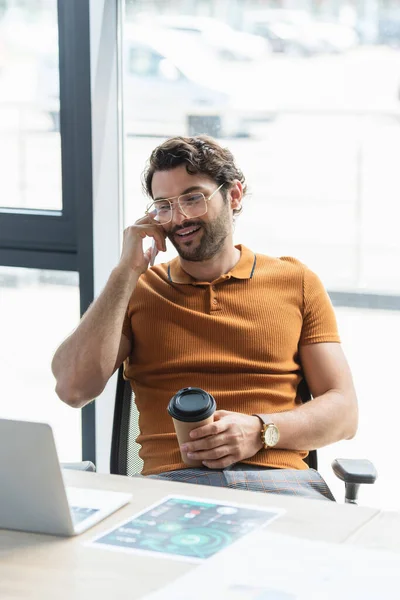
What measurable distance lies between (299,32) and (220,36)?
0.27m

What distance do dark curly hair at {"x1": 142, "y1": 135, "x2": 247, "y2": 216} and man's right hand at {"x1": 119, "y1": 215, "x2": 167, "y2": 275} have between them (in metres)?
0.11

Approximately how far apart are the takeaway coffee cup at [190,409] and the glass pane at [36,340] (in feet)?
4.27

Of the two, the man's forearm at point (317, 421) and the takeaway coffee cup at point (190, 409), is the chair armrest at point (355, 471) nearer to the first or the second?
the man's forearm at point (317, 421)

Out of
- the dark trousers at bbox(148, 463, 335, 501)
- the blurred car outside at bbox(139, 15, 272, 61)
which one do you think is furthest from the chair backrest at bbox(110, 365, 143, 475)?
the blurred car outside at bbox(139, 15, 272, 61)

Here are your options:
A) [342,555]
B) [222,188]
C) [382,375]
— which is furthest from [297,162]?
[342,555]

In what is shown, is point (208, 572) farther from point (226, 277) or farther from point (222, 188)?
point (222, 188)

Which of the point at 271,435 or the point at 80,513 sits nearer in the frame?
the point at 80,513

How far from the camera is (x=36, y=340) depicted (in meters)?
3.45

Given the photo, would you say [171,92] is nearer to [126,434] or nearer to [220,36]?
[220,36]

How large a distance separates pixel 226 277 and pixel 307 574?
1.22m

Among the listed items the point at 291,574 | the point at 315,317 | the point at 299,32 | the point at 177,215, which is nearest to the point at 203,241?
the point at 177,215

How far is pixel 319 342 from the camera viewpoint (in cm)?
247

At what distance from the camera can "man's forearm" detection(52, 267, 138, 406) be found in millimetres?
2408

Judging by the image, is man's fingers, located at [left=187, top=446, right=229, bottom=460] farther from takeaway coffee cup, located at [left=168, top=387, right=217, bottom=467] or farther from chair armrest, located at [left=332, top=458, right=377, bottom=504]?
chair armrest, located at [left=332, top=458, right=377, bottom=504]
